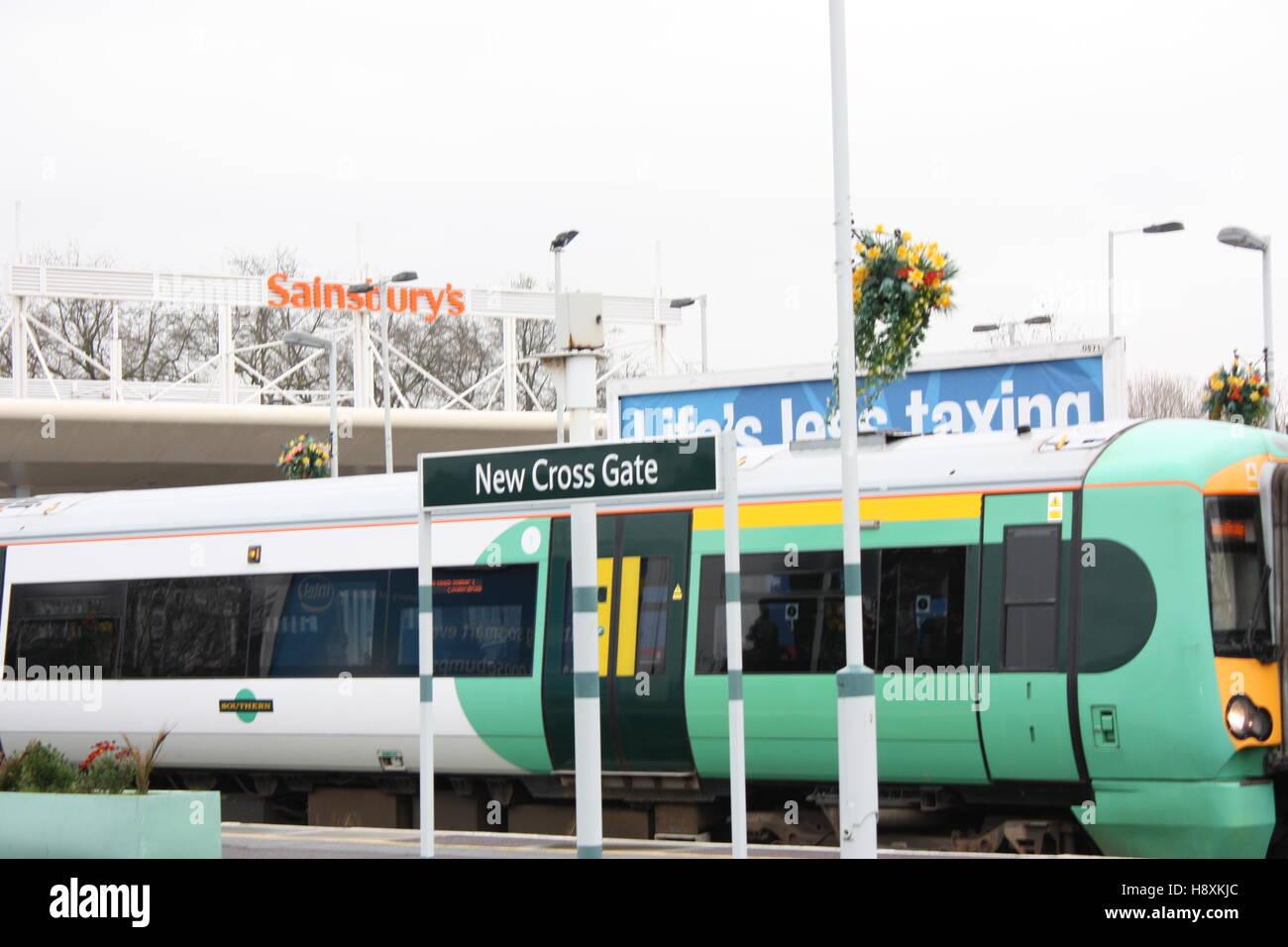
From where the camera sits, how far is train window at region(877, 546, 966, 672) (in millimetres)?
13250

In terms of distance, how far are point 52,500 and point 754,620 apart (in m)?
8.90

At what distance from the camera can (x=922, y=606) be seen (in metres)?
13.4

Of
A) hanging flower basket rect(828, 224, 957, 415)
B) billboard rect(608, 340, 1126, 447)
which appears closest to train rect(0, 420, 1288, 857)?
hanging flower basket rect(828, 224, 957, 415)

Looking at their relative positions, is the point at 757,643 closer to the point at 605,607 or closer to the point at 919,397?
the point at 605,607

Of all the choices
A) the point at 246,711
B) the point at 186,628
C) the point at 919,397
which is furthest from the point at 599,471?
the point at 919,397

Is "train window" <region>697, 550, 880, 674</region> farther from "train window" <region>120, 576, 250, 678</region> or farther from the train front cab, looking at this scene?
"train window" <region>120, 576, 250, 678</region>

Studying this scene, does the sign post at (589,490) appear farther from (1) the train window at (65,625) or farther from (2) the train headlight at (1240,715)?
(1) the train window at (65,625)

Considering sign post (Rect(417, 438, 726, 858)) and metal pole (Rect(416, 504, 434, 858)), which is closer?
sign post (Rect(417, 438, 726, 858))

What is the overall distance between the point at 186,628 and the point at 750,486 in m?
6.20

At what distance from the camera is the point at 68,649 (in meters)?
18.2

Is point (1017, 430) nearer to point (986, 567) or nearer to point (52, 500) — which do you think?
point (986, 567)

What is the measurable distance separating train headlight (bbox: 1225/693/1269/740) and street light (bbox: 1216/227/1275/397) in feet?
49.9
